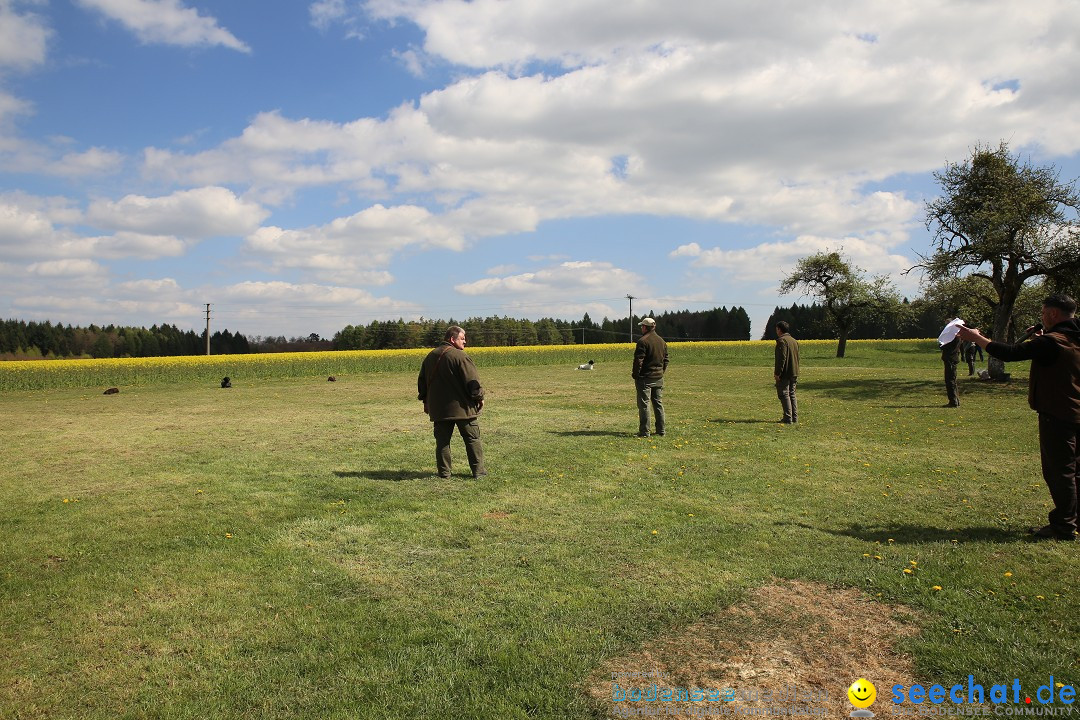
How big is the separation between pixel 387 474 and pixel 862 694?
6813mm

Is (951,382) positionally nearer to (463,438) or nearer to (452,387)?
(463,438)

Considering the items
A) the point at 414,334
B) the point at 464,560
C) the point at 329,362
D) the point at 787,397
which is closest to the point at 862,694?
the point at 464,560

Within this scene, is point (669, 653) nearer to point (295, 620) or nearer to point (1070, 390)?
point (295, 620)

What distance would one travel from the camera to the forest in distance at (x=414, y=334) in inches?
2479

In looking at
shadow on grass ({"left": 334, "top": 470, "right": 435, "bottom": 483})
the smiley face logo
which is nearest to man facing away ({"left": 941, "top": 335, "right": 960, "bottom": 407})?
shadow on grass ({"left": 334, "top": 470, "right": 435, "bottom": 483})

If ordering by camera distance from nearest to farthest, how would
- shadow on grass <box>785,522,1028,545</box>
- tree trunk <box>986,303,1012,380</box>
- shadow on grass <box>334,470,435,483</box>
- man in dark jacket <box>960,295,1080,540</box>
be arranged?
1. man in dark jacket <box>960,295,1080,540</box>
2. shadow on grass <box>785,522,1028,545</box>
3. shadow on grass <box>334,470,435,483</box>
4. tree trunk <box>986,303,1012,380</box>

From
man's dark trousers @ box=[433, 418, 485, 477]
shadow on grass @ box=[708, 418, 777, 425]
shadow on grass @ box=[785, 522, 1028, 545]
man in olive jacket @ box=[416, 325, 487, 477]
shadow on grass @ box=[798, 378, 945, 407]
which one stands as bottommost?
shadow on grass @ box=[785, 522, 1028, 545]

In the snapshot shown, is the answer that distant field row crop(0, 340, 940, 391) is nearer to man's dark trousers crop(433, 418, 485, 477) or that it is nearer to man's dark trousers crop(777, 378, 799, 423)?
man's dark trousers crop(777, 378, 799, 423)

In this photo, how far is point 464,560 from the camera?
17.6ft

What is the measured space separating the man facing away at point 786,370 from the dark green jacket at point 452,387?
775 cm

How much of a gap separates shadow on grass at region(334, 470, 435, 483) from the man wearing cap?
472 centimetres

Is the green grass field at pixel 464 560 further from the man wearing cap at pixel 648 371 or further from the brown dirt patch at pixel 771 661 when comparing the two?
the man wearing cap at pixel 648 371

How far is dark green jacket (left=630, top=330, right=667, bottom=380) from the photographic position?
38.3 ft

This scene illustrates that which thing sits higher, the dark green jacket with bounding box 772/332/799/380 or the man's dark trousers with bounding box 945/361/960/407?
the dark green jacket with bounding box 772/332/799/380
